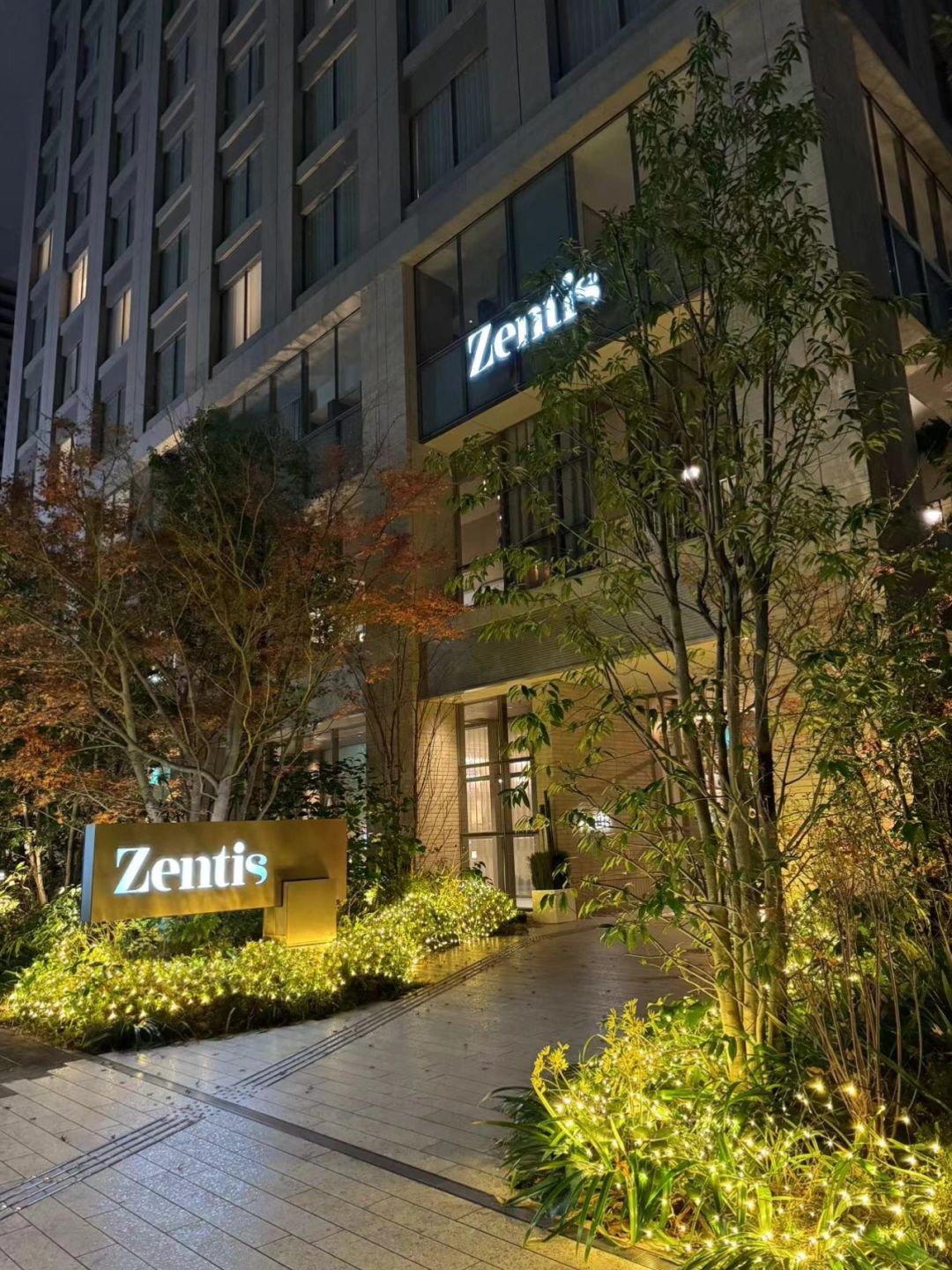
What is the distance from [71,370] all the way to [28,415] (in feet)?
13.6

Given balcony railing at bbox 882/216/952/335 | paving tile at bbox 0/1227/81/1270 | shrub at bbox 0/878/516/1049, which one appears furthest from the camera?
balcony railing at bbox 882/216/952/335

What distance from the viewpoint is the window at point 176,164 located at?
2542 centimetres

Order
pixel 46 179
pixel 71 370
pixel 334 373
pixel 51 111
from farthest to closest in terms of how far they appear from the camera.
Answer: pixel 51 111 → pixel 46 179 → pixel 71 370 → pixel 334 373

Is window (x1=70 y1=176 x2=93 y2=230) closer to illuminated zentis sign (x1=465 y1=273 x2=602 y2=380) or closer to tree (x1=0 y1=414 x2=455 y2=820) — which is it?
illuminated zentis sign (x1=465 y1=273 x2=602 y2=380)

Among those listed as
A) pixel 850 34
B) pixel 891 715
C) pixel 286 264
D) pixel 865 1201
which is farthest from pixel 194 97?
pixel 865 1201

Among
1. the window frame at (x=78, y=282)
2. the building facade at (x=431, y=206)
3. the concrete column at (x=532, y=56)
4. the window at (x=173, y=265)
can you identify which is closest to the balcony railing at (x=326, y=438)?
the building facade at (x=431, y=206)

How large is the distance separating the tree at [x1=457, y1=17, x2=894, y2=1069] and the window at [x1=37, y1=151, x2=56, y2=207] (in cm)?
3639

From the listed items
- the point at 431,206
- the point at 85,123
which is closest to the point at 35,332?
the point at 85,123

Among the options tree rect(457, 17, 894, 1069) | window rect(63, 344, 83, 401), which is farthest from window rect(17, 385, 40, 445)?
tree rect(457, 17, 894, 1069)

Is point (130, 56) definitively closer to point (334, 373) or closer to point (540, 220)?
point (334, 373)

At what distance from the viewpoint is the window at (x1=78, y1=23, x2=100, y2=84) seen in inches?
1261

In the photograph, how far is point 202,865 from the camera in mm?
8648

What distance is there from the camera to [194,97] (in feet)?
80.2

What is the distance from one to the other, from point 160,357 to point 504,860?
17650 mm
